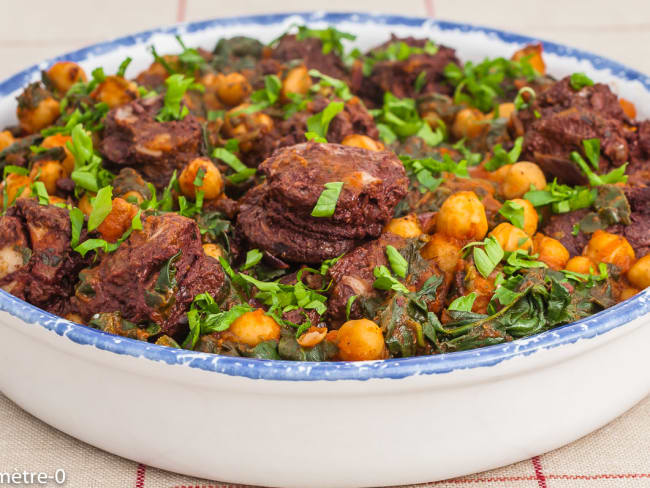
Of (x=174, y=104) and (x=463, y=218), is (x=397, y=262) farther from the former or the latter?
(x=174, y=104)

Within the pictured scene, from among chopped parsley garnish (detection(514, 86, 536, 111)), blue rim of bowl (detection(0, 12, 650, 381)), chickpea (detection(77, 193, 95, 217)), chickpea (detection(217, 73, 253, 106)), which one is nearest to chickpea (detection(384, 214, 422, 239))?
blue rim of bowl (detection(0, 12, 650, 381))

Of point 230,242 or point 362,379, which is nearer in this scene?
point 362,379

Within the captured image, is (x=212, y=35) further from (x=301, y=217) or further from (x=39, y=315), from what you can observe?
(x=39, y=315)

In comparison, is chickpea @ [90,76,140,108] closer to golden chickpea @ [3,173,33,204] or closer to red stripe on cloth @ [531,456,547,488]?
golden chickpea @ [3,173,33,204]

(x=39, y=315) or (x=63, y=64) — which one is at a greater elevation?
(x=63, y=64)

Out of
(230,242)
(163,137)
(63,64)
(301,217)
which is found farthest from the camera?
(63,64)

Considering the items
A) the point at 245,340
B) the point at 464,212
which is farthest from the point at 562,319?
the point at 245,340

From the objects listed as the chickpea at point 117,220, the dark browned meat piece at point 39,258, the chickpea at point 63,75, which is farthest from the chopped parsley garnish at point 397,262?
the chickpea at point 63,75
